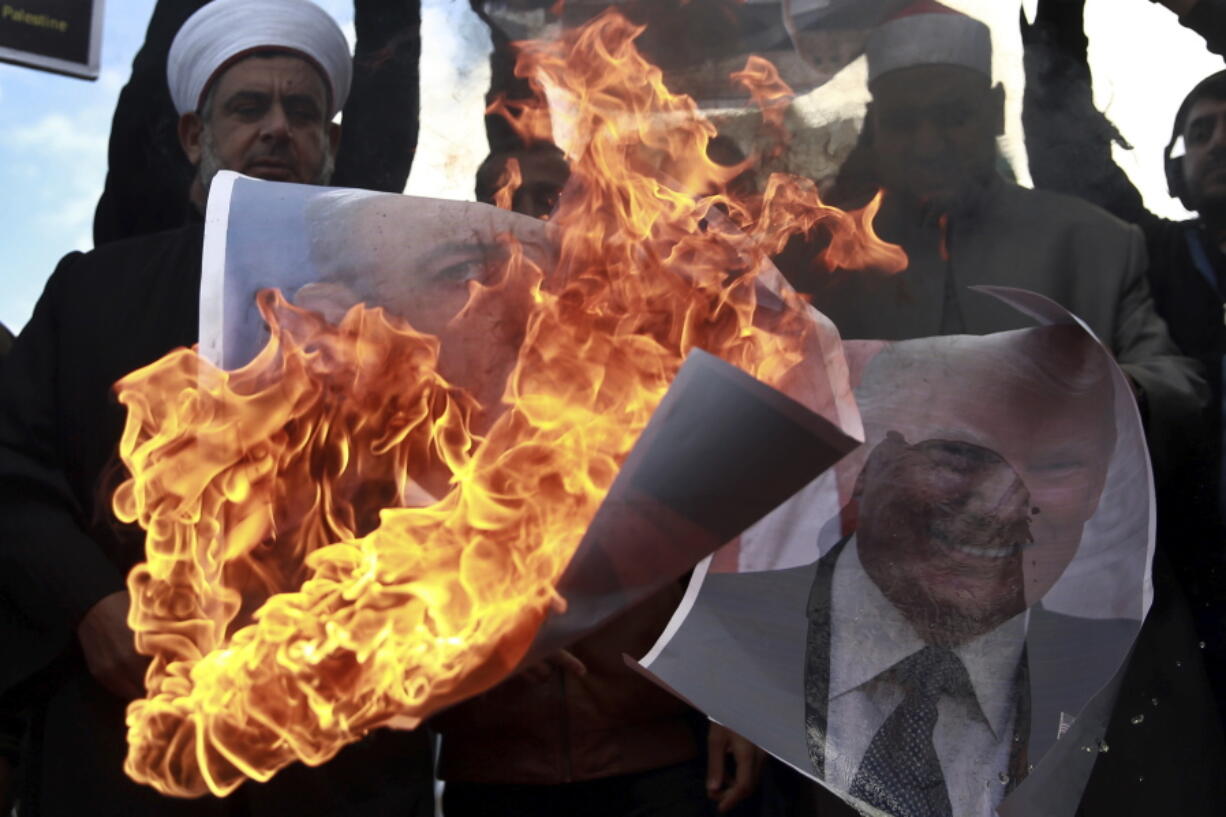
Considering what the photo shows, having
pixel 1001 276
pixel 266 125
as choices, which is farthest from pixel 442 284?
pixel 1001 276

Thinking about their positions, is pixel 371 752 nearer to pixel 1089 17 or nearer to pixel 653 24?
pixel 653 24

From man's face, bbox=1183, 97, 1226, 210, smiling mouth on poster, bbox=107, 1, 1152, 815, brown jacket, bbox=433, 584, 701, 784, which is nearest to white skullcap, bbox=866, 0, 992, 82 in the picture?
man's face, bbox=1183, 97, 1226, 210

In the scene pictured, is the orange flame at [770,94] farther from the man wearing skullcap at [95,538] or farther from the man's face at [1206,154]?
the man wearing skullcap at [95,538]

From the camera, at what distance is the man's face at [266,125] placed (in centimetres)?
292

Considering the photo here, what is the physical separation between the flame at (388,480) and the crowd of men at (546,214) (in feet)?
1.05

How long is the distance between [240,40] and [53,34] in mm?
632

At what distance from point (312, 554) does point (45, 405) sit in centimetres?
96

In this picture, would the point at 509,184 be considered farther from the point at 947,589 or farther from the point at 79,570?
the point at 947,589

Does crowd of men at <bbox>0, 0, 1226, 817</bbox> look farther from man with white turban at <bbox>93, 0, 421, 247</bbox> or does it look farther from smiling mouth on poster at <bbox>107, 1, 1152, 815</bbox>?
smiling mouth on poster at <bbox>107, 1, 1152, 815</bbox>

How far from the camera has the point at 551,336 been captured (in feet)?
7.04

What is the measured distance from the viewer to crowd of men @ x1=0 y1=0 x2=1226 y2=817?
2447 millimetres

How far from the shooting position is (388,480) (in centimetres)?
213

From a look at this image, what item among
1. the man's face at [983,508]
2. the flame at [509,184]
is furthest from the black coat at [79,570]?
the man's face at [983,508]

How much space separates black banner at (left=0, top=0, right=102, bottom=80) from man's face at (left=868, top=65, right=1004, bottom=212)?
2098 millimetres
